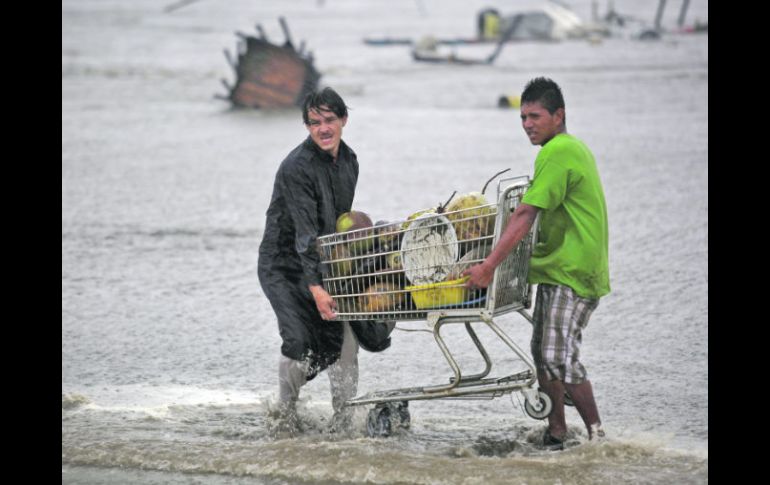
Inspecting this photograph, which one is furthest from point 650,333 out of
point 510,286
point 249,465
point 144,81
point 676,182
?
point 144,81

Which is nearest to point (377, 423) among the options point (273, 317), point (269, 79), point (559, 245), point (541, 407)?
point (541, 407)

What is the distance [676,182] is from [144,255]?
6.06m

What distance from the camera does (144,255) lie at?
9.88 metres

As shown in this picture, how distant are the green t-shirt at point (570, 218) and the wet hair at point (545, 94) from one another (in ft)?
0.44

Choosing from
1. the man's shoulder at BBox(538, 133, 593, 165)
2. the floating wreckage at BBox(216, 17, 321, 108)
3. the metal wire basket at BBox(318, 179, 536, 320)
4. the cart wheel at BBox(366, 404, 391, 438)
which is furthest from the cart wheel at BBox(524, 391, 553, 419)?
the floating wreckage at BBox(216, 17, 321, 108)

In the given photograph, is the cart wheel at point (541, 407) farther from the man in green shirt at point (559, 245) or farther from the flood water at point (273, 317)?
the flood water at point (273, 317)

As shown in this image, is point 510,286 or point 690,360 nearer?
point 510,286

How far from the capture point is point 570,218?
16.0ft

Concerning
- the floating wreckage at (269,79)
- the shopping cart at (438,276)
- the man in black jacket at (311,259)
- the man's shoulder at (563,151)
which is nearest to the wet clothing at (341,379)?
the man in black jacket at (311,259)

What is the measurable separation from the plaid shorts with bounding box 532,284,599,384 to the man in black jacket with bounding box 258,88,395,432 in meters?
0.91

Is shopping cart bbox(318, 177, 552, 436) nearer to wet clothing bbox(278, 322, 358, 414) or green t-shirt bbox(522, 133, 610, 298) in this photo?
green t-shirt bbox(522, 133, 610, 298)

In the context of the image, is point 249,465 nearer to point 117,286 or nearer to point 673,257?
point 117,286

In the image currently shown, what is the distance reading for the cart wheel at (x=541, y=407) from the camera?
5.00 meters

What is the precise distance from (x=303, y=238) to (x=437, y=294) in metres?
0.69
